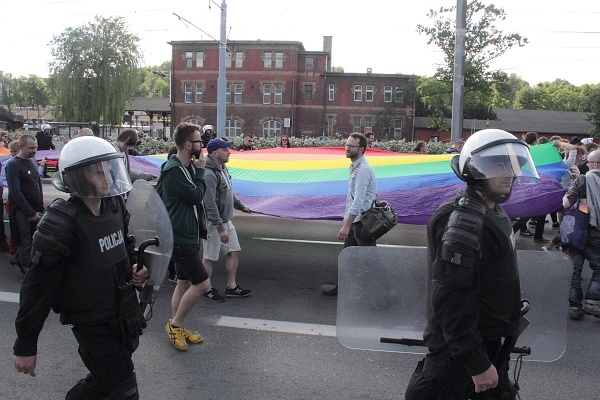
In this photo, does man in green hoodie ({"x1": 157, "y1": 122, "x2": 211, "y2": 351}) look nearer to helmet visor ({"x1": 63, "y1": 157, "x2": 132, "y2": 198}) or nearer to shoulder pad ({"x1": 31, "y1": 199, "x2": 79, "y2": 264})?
helmet visor ({"x1": 63, "y1": 157, "x2": 132, "y2": 198})

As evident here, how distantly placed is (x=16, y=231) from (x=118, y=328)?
16.5ft

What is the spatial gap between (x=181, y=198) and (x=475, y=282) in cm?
291

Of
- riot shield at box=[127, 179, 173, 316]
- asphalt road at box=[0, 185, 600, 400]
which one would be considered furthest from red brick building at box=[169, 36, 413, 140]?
riot shield at box=[127, 179, 173, 316]

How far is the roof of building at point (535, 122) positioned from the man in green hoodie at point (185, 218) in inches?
2092

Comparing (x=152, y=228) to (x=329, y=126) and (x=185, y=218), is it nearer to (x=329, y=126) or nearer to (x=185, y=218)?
(x=185, y=218)

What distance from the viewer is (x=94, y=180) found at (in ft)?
8.80

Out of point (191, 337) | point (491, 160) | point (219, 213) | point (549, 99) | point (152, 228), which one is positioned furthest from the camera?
point (549, 99)

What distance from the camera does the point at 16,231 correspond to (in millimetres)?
6992

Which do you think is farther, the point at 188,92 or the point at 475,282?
the point at 188,92

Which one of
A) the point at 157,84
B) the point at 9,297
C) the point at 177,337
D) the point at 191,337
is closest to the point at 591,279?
the point at 191,337

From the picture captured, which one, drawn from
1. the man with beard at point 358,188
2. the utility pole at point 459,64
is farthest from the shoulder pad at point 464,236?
the utility pole at point 459,64

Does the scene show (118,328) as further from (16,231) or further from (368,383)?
(16,231)

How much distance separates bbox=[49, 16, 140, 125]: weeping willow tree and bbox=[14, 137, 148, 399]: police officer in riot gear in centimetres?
A: 4576

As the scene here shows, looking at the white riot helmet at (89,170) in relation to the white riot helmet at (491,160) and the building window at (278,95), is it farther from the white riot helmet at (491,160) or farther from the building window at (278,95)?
the building window at (278,95)
